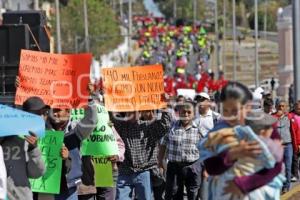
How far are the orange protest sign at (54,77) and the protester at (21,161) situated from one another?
7.82ft

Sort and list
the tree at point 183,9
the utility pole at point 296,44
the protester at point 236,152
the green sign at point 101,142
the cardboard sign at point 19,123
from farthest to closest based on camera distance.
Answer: the tree at point 183,9 < the utility pole at point 296,44 < the green sign at point 101,142 < the cardboard sign at point 19,123 < the protester at point 236,152

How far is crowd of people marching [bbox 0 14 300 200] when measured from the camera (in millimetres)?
7171

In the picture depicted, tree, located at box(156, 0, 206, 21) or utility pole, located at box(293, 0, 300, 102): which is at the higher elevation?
tree, located at box(156, 0, 206, 21)

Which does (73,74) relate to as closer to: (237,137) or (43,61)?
(43,61)

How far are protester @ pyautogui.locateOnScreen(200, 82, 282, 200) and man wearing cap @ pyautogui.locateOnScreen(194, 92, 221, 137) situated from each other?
5.61 metres

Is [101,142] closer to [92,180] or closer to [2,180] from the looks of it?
[92,180]

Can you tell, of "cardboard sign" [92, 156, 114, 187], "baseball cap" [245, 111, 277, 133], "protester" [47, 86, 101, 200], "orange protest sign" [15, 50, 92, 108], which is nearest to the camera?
"baseball cap" [245, 111, 277, 133]

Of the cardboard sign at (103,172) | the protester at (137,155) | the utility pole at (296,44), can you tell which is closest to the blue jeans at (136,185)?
the protester at (137,155)

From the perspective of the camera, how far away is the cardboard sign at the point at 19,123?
8.41 m

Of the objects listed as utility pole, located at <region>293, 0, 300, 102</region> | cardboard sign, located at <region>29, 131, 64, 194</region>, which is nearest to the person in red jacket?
utility pole, located at <region>293, 0, 300, 102</region>

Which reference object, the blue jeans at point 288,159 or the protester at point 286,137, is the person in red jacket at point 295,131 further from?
the blue jeans at point 288,159

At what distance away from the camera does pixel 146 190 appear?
11961mm

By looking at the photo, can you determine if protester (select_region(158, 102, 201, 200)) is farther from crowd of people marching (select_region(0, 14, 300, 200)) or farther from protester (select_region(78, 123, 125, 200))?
protester (select_region(78, 123, 125, 200))

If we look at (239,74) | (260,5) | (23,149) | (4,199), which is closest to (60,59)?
(23,149)
